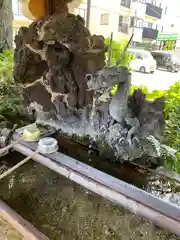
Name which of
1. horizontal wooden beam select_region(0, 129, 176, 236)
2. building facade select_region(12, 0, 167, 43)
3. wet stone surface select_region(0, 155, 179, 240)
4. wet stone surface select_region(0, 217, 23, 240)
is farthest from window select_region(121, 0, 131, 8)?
wet stone surface select_region(0, 217, 23, 240)

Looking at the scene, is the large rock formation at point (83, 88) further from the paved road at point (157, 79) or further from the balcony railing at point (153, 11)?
the paved road at point (157, 79)

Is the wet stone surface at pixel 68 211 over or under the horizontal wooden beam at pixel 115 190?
under

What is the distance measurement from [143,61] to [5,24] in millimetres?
2361

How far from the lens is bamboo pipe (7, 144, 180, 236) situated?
40.8 inches

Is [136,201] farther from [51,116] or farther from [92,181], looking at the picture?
[51,116]

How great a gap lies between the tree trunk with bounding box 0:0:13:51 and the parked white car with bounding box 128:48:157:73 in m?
2.16

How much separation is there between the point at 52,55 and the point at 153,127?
35.1 inches

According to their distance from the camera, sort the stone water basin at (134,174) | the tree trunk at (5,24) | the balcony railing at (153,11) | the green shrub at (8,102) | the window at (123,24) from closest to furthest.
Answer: the stone water basin at (134,174) < the balcony railing at (153,11) < the window at (123,24) < the green shrub at (8,102) < the tree trunk at (5,24)

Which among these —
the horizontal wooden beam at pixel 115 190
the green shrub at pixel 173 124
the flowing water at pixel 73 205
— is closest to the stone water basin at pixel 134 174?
the flowing water at pixel 73 205

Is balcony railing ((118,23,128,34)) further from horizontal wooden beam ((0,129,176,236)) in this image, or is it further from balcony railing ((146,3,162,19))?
horizontal wooden beam ((0,129,176,236))

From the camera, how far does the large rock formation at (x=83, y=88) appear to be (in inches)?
52.2

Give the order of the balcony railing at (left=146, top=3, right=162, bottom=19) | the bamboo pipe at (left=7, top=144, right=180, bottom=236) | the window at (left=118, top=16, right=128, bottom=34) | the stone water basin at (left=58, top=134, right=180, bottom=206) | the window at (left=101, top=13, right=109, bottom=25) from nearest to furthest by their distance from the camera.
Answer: the bamboo pipe at (left=7, top=144, right=180, bottom=236), the stone water basin at (left=58, top=134, right=180, bottom=206), the balcony railing at (left=146, top=3, right=162, bottom=19), the window at (left=118, top=16, right=128, bottom=34), the window at (left=101, top=13, right=109, bottom=25)

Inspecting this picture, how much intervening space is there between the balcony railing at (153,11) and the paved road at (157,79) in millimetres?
520

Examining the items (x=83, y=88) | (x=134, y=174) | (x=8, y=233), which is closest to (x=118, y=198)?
(x=134, y=174)
